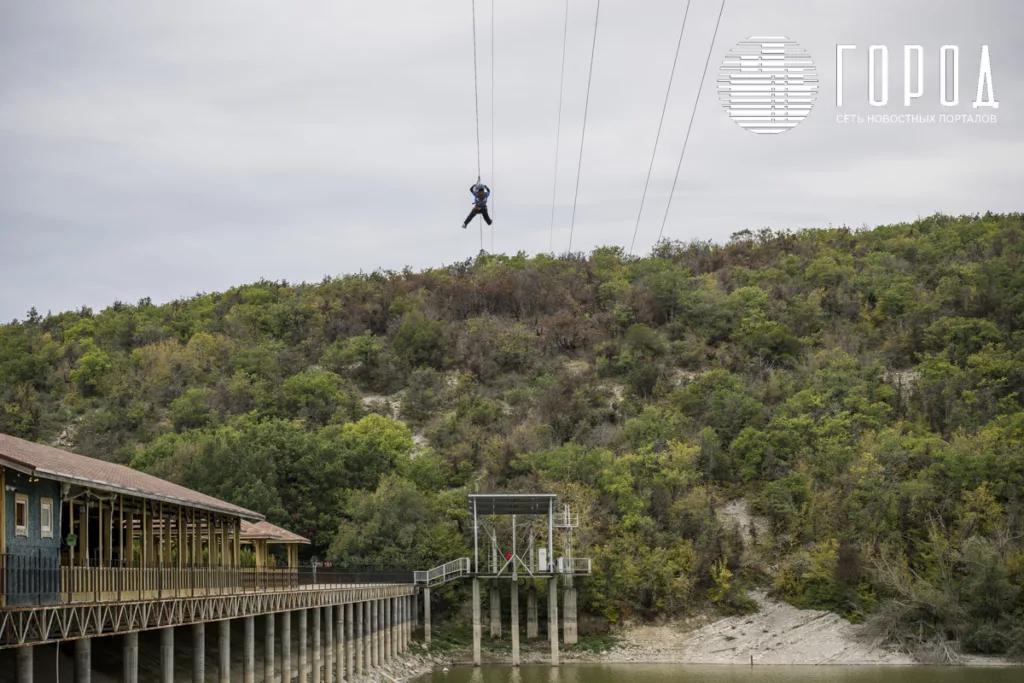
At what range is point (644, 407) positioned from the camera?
87.8m

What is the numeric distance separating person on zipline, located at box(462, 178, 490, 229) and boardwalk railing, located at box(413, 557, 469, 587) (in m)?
26.0

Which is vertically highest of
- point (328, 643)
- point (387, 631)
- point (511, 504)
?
point (511, 504)

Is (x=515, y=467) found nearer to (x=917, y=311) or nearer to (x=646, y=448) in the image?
(x=646, y=448)

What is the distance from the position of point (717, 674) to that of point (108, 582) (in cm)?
3509

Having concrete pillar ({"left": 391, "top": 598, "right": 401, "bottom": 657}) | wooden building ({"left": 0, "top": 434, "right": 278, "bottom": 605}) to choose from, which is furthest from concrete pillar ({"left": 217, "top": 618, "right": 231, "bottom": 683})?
concrete pillar ({"left": 391, "top": 598, "right": 401, "bottom": 657})

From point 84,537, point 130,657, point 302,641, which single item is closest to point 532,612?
point 302,641

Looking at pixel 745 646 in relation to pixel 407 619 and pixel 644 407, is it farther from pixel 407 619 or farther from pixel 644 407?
pixel 644 407

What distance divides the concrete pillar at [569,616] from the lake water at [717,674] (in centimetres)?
302

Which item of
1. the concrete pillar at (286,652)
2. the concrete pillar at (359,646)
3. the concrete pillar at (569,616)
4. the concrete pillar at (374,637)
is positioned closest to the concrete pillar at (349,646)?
the concrete pillar at (359,646)

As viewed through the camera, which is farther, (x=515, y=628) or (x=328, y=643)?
(x=515, y=628)

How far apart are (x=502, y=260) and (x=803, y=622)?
2993 inches

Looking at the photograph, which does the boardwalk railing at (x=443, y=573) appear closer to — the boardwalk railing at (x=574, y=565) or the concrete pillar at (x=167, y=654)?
the boardwalk railing at (x=574, y=565)

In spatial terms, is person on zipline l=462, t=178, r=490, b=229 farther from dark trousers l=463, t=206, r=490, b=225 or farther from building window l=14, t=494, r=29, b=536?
building window l=14, t=494, r=29, b=536

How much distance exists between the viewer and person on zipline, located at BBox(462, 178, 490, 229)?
136 feet
